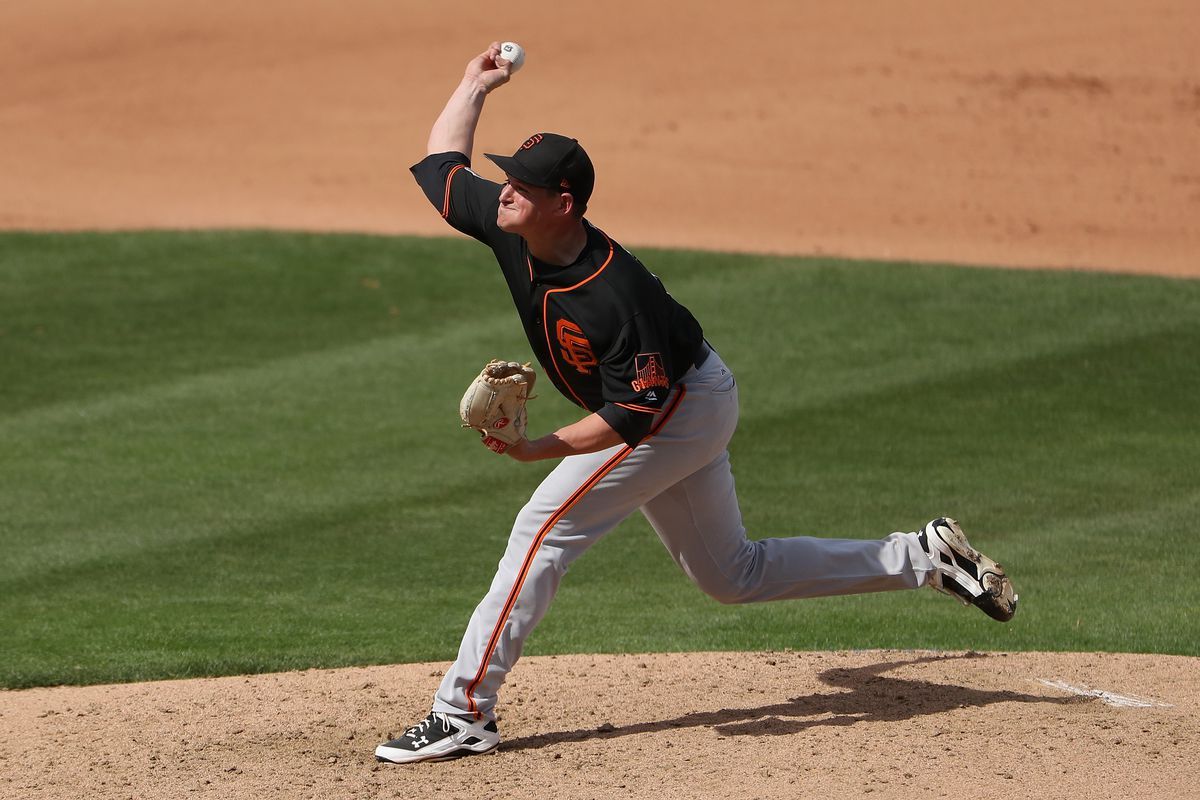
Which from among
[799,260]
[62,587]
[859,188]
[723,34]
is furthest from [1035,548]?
[723,34]

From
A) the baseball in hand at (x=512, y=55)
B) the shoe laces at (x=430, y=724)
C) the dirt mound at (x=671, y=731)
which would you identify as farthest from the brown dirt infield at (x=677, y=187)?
the baseball in hand at (x=512, y=55)

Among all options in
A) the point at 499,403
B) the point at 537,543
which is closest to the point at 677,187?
the point at 537,543

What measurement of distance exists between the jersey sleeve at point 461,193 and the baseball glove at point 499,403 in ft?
2.00

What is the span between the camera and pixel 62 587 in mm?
7594

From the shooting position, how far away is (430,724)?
501cm

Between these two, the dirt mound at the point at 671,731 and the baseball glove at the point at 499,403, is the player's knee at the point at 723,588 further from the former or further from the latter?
the baseball glove at the point at 499,403

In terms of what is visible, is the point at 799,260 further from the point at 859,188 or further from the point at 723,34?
the point at 723,34

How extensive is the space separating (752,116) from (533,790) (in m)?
16.8

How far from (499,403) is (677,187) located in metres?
14.1

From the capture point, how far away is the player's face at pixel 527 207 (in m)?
4.80

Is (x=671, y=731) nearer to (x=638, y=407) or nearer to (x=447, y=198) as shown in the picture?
(x=638, y=407)

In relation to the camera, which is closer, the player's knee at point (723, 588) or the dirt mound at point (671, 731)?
the dirt mound at point (671, 731)

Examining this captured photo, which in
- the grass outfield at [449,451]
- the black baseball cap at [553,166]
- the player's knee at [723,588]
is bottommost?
the grass outfield at [449,451]

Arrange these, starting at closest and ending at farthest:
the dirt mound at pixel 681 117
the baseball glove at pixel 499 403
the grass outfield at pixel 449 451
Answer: the baseball glove at pixel 499 403 < the grass outfield at pixel 449 451 < the dirt mound at pixel 681 117
